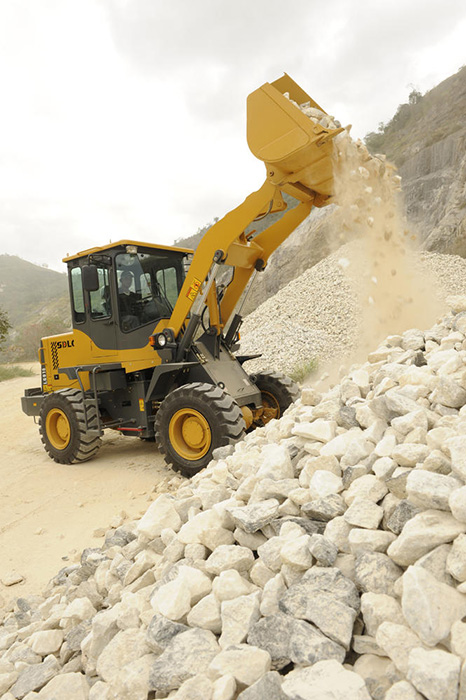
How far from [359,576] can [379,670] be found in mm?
359

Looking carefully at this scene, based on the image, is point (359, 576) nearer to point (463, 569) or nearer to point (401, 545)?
point (401, 545)

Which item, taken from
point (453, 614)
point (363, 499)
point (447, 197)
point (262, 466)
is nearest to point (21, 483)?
point (262, 466)

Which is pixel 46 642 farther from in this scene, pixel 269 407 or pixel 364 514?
pixel 269 407

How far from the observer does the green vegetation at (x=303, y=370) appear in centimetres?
1096

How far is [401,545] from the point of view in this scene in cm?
200

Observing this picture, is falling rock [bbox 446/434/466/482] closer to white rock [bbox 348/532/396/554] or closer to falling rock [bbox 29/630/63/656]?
white rock [bbox 348/532/396/554]

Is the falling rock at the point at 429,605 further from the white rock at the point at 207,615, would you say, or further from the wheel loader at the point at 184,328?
the wheel loader at the point at 184,328

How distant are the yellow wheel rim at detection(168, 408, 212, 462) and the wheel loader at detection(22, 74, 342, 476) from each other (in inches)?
0.5

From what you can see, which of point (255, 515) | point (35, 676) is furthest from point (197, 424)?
point (35, 676)

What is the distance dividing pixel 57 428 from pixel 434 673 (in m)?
6.78

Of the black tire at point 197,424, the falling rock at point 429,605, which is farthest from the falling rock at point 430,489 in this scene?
the black tire at point 197,424

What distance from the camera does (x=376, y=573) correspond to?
202 centimetres

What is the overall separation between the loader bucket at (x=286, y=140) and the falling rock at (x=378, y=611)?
4501mm

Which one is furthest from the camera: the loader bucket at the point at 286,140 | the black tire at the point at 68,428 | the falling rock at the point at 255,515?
the black tire at the point at 68,428
